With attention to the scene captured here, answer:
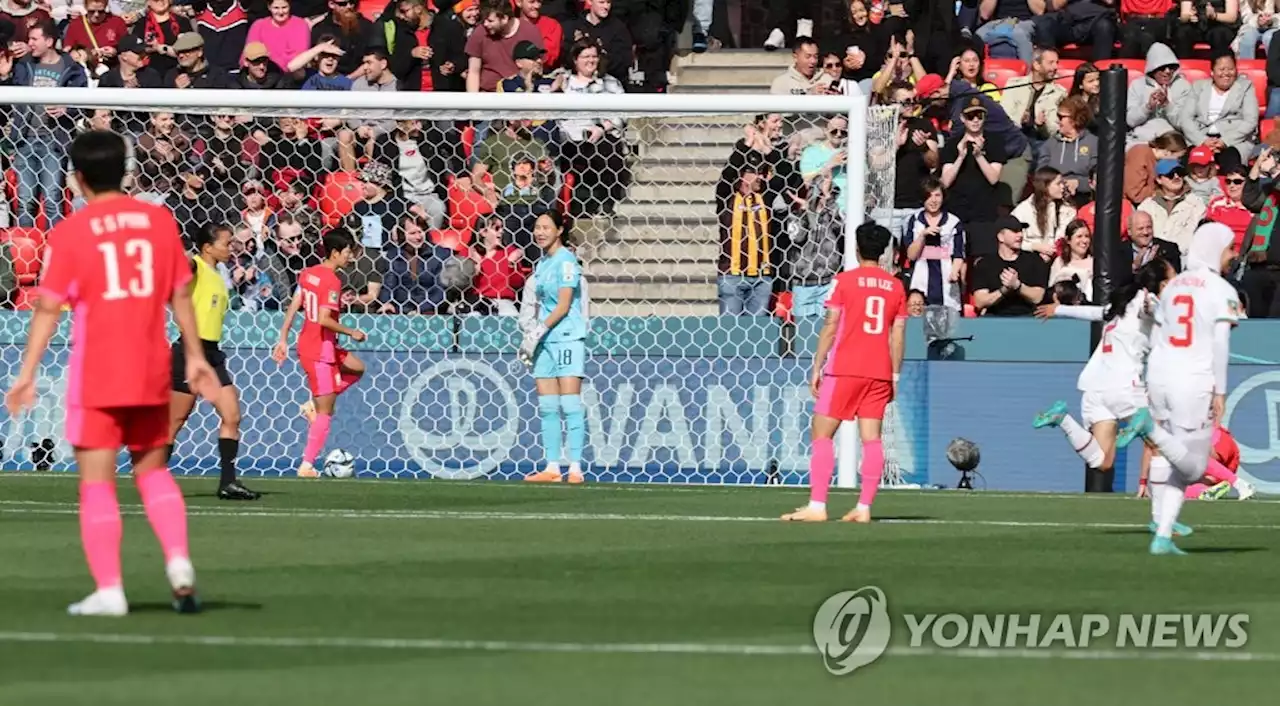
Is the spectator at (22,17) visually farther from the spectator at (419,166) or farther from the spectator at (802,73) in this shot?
the spectator at (802,73)

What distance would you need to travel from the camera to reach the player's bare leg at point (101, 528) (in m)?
8.36

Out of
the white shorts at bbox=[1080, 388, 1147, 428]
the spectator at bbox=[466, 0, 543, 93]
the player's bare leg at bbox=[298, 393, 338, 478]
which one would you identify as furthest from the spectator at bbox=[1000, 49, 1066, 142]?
the player's bare leg at bbox=[298, 393, 338, 478]

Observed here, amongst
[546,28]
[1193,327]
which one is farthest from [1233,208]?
[1193,327]

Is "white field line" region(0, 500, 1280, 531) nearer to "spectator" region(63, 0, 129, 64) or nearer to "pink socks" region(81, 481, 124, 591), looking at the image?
"pink socks" region(81, 481, 124, 591)

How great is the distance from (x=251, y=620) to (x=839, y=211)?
11.6 m

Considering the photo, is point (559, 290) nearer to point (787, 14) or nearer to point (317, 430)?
point (317, 430)

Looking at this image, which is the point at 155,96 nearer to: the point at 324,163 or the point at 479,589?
the point at 324,163

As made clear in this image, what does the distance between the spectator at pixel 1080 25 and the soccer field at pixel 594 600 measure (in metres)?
9.01

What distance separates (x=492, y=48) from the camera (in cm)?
2231

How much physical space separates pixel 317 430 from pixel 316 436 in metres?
0.05

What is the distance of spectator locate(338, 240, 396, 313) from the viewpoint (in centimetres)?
1981

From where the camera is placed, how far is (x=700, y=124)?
65.9 feet

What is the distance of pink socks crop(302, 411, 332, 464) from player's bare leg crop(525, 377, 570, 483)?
1633 mm

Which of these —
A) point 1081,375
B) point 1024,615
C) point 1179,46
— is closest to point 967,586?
point 1024,615
